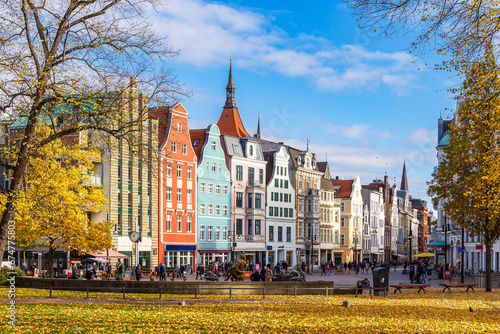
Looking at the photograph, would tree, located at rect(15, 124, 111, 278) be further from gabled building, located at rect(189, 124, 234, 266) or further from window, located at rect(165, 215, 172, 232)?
gabled building, located at rect(189, 124, 234, 266)

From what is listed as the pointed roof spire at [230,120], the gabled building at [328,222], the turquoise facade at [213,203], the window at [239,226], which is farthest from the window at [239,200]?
the pointed roof spire at [230,120]

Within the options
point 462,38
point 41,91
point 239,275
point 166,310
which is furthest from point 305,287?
point 462,38

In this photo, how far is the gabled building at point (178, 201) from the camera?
6769cm

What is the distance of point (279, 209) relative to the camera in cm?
9012

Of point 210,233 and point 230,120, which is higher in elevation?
point 230,120

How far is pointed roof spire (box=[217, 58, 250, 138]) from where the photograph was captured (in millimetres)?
117306

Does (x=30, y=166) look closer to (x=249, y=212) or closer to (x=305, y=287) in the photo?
(x=305, y=287)

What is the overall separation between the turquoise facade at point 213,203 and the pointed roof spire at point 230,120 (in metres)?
36.9

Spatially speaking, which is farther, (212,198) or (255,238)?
(255,238)

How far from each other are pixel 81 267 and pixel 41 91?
41.0 m

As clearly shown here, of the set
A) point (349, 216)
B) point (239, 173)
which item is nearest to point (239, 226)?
point (239, 173)

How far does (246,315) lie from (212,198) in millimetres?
55564

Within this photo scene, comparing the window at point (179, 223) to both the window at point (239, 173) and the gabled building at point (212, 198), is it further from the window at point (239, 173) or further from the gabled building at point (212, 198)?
the window at point (239, 173)

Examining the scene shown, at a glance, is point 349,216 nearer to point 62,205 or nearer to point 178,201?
point 178,201
